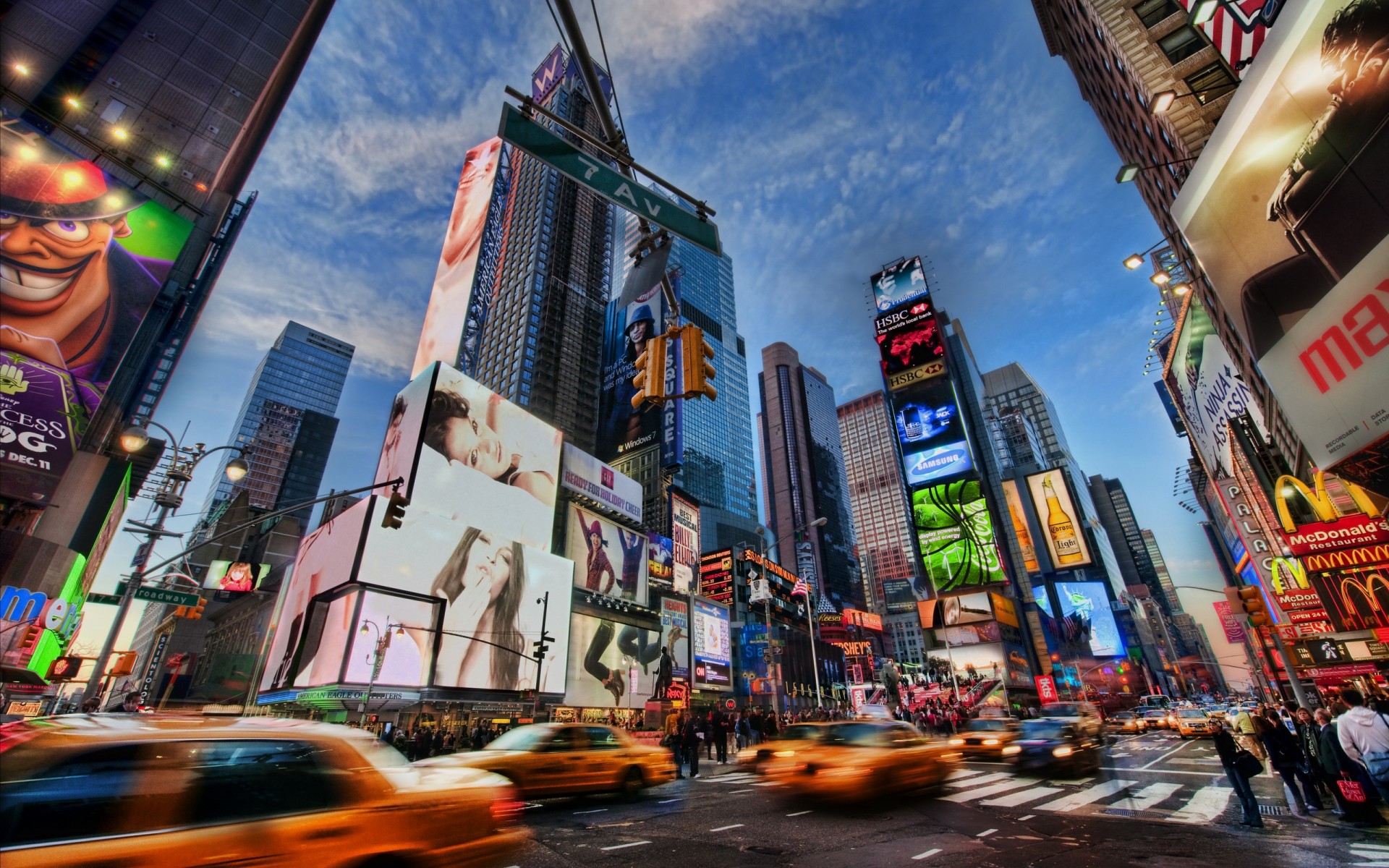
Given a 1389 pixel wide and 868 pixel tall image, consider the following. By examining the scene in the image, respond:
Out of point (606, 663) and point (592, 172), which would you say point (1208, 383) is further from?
point (606, 663)

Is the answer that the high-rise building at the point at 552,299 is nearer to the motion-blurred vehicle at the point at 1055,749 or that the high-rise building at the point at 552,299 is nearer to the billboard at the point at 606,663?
the billboard at the point at 606,663

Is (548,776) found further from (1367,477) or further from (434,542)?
(434,542)

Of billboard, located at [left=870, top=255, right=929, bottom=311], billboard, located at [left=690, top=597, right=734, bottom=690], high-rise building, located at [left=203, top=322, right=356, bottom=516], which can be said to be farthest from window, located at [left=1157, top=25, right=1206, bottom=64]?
high-rise building, located at [left=203, top=322, right=356, bottom=516]

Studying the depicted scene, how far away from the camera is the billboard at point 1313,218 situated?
963 centimetres

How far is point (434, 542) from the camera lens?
39.8m

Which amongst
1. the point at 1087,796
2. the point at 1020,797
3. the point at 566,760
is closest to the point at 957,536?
the point at 1087,796

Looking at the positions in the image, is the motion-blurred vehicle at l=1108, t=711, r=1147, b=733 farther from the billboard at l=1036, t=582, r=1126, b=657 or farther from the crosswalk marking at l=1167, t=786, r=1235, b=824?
the billboard at l=1036, t=582, r=1126, b=657

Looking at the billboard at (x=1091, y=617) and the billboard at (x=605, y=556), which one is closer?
the billboard at (x=605, y=556)

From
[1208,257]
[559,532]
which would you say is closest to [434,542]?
[559,532]

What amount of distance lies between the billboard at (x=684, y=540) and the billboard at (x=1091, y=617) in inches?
2228

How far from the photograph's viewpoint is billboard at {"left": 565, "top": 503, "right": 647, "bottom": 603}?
5853 centimetres

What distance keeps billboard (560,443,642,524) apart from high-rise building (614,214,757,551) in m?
51.2

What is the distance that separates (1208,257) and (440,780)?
19.9m

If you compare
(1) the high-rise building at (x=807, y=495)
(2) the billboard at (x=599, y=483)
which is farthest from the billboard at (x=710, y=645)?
(1) the high-rise building at (x=807, y=495)
